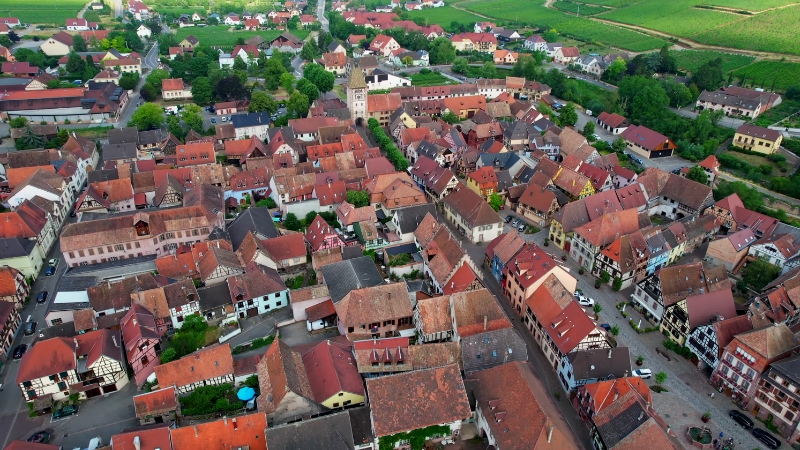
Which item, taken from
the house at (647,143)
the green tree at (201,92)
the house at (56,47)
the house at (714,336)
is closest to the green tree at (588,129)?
the house at (647,143)

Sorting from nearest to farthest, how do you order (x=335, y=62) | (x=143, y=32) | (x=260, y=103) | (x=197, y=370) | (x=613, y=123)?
(x=197, y=370), (x=613, y=123), (x=260, y=103), (x=335, y=62), (x=143, y=32)

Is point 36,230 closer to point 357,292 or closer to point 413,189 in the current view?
point 357,292

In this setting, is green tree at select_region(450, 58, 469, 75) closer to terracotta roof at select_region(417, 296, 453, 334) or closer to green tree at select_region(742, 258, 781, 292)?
green tree at select_region(742, 258, 781, 292)

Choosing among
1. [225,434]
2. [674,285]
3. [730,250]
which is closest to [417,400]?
[225,434]

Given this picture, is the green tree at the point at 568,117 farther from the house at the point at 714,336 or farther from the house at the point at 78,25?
the house at the point at 78,25

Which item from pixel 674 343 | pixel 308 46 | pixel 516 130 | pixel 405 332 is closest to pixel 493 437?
pixel 405 332

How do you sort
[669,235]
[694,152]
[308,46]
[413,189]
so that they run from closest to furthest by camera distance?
[669,235] → [413,189] → [694,152] → [308,46]

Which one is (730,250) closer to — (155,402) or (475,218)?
(475,218)
